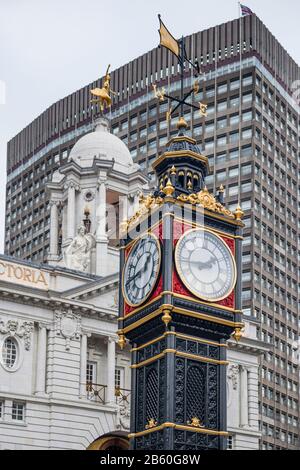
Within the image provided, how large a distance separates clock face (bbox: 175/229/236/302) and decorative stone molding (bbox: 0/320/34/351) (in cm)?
2751

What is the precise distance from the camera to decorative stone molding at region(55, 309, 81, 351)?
53.6 m

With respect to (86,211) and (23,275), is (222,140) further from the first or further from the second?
(23,275)

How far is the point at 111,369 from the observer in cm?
5519

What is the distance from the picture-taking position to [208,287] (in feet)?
82.3

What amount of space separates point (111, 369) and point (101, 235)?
8.97m

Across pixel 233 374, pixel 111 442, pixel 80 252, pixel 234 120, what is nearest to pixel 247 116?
pixel 234 120

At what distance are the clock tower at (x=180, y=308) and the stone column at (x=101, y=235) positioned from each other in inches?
1306

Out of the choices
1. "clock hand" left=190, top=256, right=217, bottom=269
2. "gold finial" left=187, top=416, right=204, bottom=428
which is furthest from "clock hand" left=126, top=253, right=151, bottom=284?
"gold finial" left=187, top=416, right=204, bottom=428

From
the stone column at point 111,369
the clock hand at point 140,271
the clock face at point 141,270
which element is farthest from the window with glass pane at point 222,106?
the clock hand at point 140,271

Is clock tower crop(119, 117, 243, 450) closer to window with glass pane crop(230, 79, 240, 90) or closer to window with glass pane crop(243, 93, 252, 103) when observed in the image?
window with glass pane crop(243, 93, 252, 103)

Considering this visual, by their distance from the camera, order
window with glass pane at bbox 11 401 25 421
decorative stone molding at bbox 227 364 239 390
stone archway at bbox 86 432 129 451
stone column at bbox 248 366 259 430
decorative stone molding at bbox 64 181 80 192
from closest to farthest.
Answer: window with glass pane at bbox 11 401 25 421 → stone archway at bbox 86 432 129 451 → decorative stone molding at bbox 227 364 239 390 → stone column at bbox 248 366 259 430 → decorative stone molding at bbox 64 181 80 192

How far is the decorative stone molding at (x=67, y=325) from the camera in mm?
53594

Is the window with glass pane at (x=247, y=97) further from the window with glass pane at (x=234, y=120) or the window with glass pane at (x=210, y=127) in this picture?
the window with glass pane at (x=210, y=127)

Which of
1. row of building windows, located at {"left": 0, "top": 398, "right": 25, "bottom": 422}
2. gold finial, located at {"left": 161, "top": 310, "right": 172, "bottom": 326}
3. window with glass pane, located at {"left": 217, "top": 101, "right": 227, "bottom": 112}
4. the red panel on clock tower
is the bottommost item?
gold finial, located at {"left": 161, "top": 310, "right": 172, "bottom": 326}
